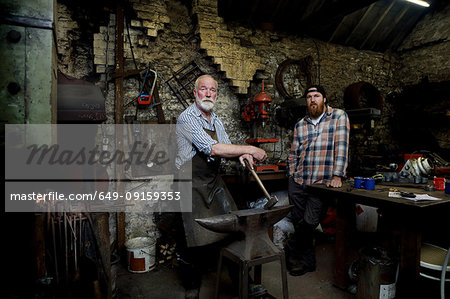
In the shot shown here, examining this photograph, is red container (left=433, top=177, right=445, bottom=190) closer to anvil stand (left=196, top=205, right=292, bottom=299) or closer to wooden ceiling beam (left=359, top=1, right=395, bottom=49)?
anvil stand (left=196, top=205, right=292, bottom=299)

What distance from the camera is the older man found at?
269 centimetres

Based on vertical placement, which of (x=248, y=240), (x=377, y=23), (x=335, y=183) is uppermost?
(x=377, y=23)

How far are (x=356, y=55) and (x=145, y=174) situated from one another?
18.4 feet

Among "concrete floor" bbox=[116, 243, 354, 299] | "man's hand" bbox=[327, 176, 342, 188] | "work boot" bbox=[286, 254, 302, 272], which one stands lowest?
"concrete floor" bbox=[116, 243, 354, 299]

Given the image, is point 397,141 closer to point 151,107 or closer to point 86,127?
point 151,107

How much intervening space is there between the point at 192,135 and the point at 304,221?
1.92 meters

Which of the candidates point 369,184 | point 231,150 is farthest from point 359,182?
point 231,150

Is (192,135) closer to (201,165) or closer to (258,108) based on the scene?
(201,165)

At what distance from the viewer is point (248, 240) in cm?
222

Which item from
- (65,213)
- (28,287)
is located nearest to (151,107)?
(65,213)

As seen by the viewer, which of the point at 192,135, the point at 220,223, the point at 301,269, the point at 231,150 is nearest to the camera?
the point at 220,223

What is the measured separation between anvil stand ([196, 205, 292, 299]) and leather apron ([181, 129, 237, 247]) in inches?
16.2

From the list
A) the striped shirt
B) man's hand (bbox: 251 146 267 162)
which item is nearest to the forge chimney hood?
the striped shirt

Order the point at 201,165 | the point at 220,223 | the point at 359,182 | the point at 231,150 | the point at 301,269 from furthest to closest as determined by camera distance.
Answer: the point at 301,269, the point at 359,182, the point at 201,165, the point at 231,150, the point at 220,223
